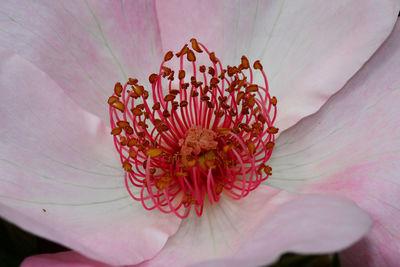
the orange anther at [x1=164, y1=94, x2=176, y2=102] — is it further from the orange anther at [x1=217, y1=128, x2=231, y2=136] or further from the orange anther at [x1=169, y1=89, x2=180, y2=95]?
the orange anther at [x1=217, y1=128, x2=231, y2=136]

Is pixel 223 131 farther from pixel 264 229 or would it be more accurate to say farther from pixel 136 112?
pixel 264 229

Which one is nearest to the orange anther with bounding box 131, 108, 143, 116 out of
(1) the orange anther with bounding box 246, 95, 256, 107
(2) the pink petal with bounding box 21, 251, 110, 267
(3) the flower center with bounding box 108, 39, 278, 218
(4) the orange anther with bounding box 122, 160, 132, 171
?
(3) the flower center with bounding box 108, 39, 278, 218

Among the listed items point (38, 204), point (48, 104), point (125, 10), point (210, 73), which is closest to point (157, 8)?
point (125, 10)

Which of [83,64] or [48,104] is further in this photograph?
[83,64]

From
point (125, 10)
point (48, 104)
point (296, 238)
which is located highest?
point (125, 10)

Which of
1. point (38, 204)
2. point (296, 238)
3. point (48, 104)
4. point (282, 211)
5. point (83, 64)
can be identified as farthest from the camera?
point (83, 64)

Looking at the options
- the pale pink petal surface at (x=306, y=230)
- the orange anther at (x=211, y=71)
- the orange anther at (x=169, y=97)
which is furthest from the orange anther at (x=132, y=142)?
the pale pink petal surface at (x=306, y=230)

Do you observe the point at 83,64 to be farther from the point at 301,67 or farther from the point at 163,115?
the point at 301,67
